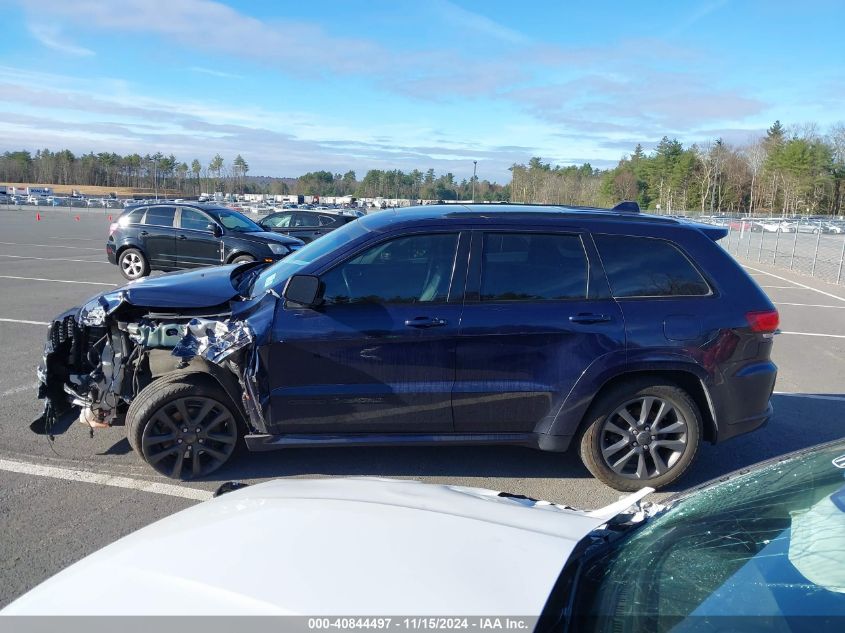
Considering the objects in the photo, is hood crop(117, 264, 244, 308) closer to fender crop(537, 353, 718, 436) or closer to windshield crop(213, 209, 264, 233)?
fender crop(537, 353, 718, 436)

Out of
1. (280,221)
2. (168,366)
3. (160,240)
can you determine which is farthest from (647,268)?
(280,221)

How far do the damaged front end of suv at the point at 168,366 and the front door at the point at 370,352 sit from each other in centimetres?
20

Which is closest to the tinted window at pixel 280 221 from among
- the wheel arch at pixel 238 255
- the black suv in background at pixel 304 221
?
the black suv in background at pixel 304 221

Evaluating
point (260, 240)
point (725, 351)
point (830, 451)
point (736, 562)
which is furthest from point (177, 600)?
point (260, 240)

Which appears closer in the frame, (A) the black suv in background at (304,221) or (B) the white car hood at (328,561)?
(B) the white car hood at (328,561)

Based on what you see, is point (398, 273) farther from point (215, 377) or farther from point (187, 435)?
point (187, 435)

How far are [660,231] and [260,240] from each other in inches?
442

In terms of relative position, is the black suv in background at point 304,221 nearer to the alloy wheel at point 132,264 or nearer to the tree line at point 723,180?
the alloy wheel at point 132,264

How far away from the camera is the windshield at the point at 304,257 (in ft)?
14.3

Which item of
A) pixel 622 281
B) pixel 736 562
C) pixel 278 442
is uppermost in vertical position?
pixel 622 281

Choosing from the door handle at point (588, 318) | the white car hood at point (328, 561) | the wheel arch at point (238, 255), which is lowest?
the white car hood at point (328, 561)

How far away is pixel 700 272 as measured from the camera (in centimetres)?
440

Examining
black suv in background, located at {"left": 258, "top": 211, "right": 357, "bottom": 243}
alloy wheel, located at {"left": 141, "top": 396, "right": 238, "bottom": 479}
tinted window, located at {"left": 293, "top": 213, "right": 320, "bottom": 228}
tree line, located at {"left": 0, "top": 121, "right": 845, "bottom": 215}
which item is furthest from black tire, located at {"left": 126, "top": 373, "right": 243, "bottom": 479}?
tree line, located at {"left": 0, "top": 121, "right": 845, "bottom": 215}

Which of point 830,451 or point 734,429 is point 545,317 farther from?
point 830,451
